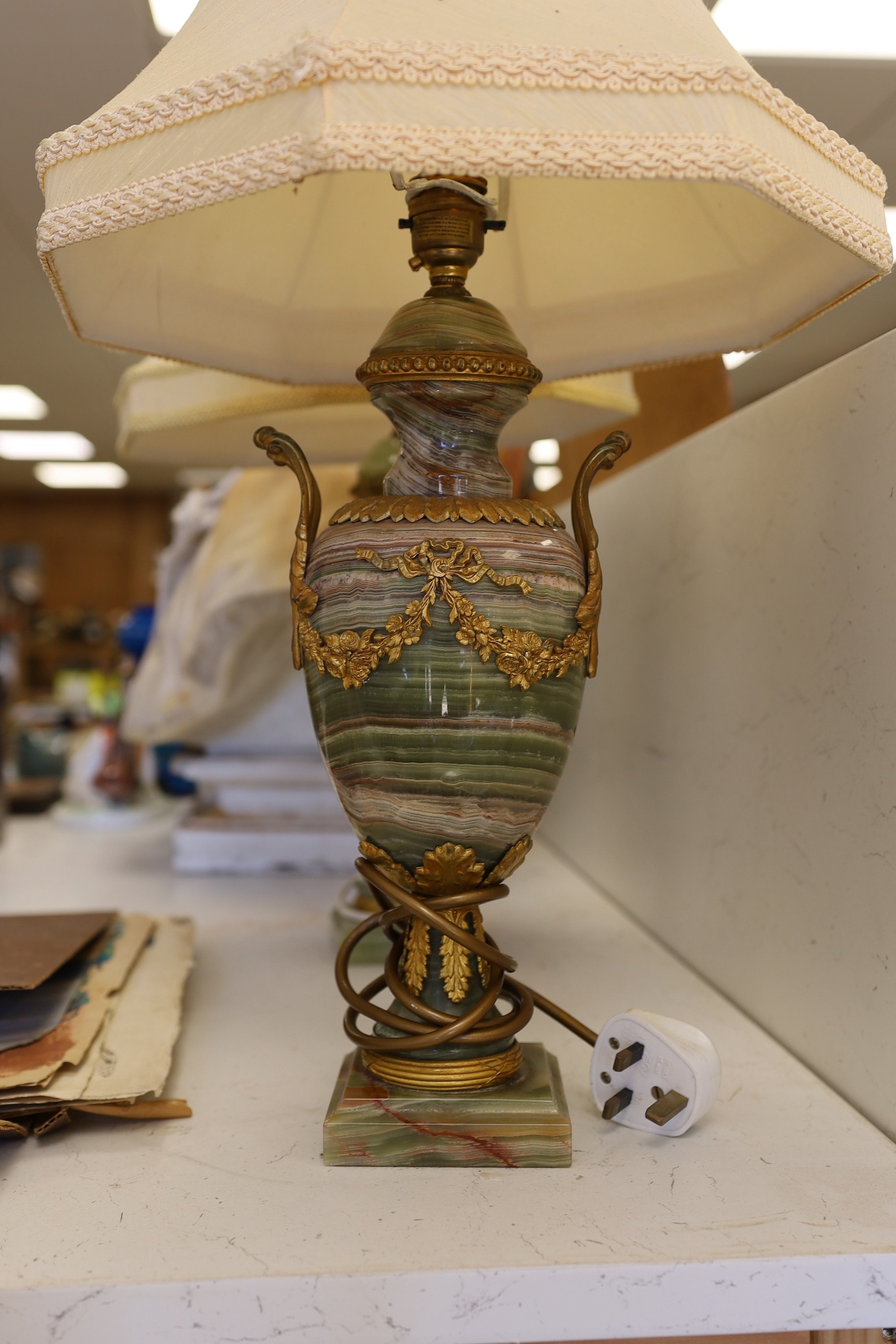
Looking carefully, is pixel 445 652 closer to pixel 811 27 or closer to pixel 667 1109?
pixel 667 1109

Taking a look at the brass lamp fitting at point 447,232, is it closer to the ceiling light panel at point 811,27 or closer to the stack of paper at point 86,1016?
the stack of paper at point 86,1016

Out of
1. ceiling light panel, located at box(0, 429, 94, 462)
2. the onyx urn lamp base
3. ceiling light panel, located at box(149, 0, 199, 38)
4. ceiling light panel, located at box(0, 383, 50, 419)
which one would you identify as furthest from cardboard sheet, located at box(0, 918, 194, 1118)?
ceiling light panel, located at box(0, 429, 94, 462)

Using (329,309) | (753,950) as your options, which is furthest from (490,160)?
(753,950)

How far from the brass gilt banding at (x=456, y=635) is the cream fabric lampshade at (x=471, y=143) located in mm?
194

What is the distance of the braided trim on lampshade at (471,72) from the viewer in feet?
1.56

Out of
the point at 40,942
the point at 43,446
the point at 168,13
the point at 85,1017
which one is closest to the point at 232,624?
the point at 40,942

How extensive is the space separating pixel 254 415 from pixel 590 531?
0.65m

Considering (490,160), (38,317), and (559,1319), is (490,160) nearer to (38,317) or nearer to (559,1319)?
(559,1319)

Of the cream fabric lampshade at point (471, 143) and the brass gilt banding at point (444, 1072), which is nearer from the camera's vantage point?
the cream fabric lampshade at point (471, 143)

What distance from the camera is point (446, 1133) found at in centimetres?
65

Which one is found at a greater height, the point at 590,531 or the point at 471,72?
the point at 471,72

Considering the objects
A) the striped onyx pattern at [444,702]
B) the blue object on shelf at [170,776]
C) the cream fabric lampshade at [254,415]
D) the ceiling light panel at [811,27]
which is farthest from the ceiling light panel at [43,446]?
the striped onyx pattern at [444,702]

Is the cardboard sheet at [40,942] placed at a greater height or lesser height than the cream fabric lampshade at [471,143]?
lesser

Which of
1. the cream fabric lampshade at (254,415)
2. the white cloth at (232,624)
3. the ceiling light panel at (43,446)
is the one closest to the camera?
the cream fabric lampshade at (254,415)
